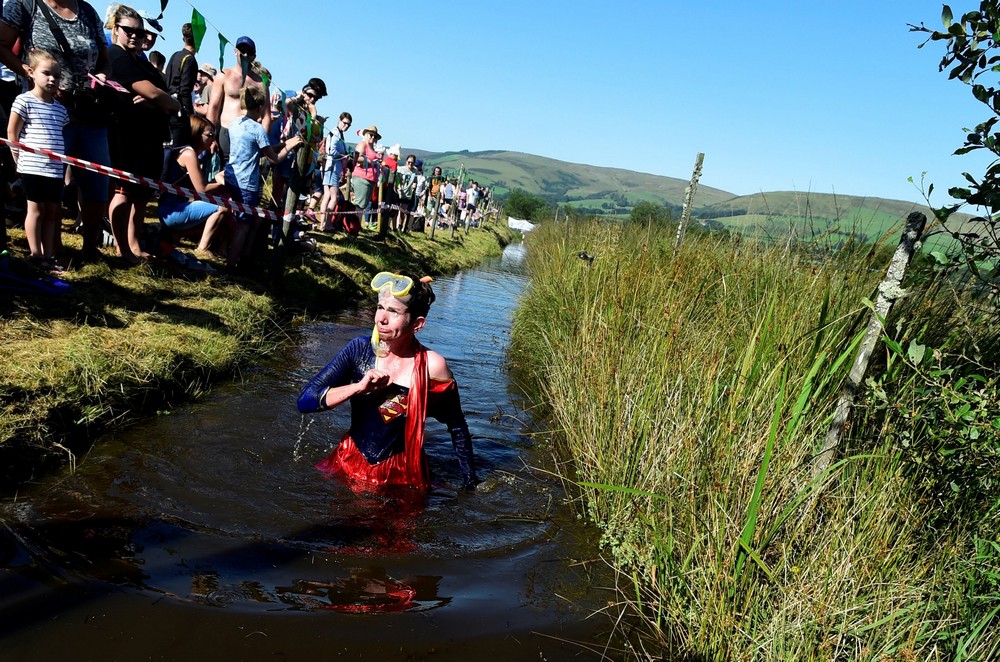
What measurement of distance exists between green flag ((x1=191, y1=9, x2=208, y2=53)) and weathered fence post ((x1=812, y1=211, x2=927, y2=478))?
8.65 metres

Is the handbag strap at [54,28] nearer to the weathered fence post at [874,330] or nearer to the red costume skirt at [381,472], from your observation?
the red costume skirt at [381,472]

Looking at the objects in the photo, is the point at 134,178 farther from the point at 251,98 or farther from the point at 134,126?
the point at 251,98

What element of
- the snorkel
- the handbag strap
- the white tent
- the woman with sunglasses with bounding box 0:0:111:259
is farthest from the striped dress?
the white tent

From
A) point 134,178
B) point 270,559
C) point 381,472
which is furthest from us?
point 134,178

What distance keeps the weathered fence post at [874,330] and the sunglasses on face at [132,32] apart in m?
6.82

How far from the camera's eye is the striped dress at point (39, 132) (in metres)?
6.07

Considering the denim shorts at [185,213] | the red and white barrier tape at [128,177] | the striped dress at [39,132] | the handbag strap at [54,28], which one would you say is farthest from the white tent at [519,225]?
the striped dress at [39,132]

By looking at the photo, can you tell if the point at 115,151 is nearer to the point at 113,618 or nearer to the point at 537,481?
the point at 537,481

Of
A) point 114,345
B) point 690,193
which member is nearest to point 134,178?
point 114,345

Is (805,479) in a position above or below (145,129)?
below

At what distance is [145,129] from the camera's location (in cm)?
733

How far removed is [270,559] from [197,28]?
25.7ft

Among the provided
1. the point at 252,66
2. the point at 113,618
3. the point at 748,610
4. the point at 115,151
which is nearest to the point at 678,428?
the point at 748,610

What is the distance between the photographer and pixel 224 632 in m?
3.00
